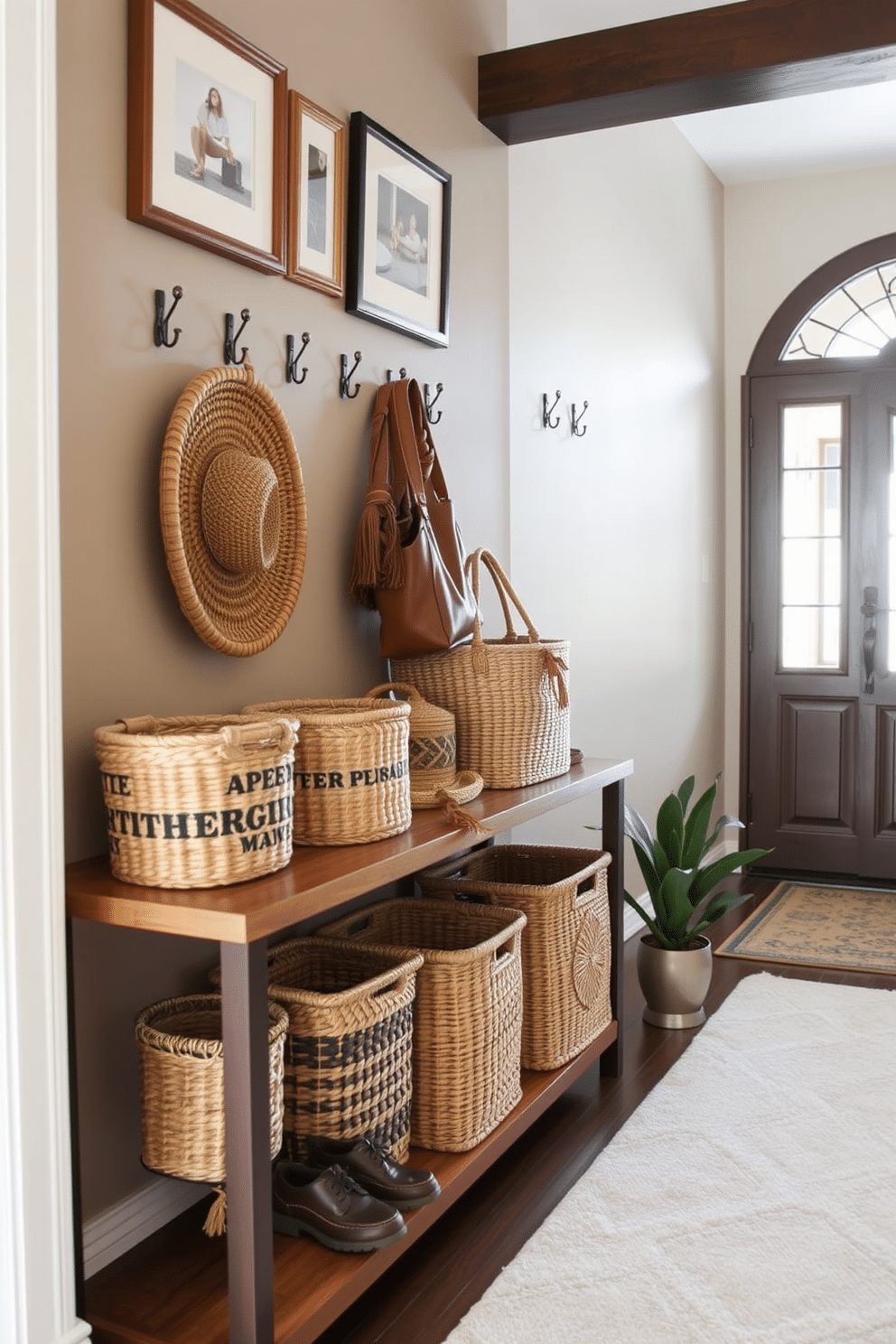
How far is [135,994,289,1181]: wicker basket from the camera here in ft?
5.24

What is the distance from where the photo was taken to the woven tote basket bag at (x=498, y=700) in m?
2.35

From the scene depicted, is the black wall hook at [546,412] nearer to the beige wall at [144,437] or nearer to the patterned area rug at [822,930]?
the beige wall at [144,437]

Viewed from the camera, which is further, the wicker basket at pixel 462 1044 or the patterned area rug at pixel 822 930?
the patterned area rug at pixel 822 930

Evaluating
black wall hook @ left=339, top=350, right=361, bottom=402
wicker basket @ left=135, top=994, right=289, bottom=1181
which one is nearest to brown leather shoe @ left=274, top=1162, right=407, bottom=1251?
wicker basket @ left=135, top=994, right=289, bottom=1181

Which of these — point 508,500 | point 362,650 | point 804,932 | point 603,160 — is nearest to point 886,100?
point 603,160

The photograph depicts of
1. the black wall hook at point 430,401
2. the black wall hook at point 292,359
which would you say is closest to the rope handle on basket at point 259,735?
the black wall hook at point 292,359

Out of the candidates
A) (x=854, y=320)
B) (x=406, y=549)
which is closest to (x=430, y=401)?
(x=406, y=549)

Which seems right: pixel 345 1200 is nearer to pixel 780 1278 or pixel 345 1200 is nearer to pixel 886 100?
pixel 780 1278

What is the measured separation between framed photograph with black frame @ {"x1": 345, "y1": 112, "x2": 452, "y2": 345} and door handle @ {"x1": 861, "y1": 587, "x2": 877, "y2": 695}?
2.85 metres

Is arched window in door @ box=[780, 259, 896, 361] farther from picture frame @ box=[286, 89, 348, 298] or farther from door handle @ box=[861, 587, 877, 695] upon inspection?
picture frame @ box=[286, 89, 348, 298]

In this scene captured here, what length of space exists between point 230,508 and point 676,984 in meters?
1.80

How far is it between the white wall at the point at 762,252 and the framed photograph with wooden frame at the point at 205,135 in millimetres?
3533

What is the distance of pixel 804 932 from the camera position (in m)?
4.07

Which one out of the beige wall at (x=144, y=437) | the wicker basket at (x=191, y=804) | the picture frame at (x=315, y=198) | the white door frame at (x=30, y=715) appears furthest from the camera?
the picture frame at (x=315, y=198)
